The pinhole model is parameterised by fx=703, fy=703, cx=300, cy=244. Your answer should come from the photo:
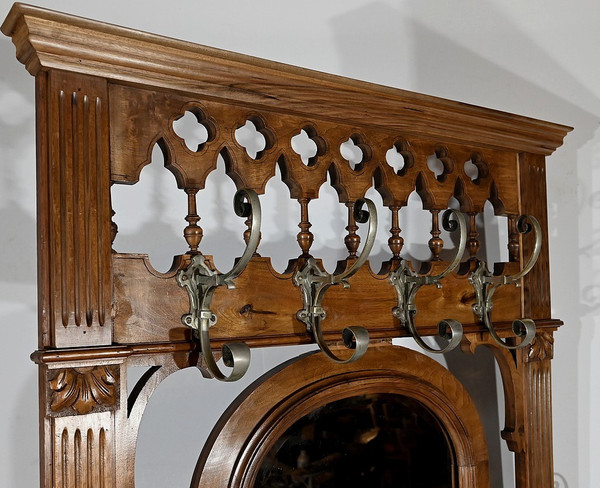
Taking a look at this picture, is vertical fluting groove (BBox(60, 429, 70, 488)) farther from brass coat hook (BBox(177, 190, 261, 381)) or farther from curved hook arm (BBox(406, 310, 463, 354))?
curved hook arm (BBox(406, 310, 463, 354))

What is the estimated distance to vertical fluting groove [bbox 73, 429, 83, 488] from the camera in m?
0.67

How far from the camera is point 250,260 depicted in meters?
0.80

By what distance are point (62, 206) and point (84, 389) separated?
18 centimetres

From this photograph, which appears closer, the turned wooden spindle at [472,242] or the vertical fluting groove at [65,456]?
the vertical fluting groove at [65,456]

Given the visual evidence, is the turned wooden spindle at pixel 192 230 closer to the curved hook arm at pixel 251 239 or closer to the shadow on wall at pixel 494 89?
the curved hook arm at pixel 251 239

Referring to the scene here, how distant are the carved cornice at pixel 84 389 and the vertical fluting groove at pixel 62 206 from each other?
0.17 feet

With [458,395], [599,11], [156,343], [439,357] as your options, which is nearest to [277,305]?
[156,343]

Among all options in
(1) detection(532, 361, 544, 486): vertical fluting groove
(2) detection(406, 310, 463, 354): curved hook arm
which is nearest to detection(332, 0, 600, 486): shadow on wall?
(1) detection(532, 361, 544, 486): vertical fluting groove

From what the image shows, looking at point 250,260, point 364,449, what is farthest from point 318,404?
point 250,260

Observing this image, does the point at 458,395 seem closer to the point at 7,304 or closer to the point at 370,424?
Answer: the point at 370,424

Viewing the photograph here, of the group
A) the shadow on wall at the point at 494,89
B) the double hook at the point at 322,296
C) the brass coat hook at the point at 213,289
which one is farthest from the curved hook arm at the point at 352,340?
the shadow on wall at the point at 494,89

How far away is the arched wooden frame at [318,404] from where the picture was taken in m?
0.85

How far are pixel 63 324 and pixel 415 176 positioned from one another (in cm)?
51

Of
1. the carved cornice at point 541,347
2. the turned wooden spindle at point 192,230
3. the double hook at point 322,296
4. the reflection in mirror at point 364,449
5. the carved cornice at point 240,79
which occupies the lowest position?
the reflection in mirror at point 364,449
